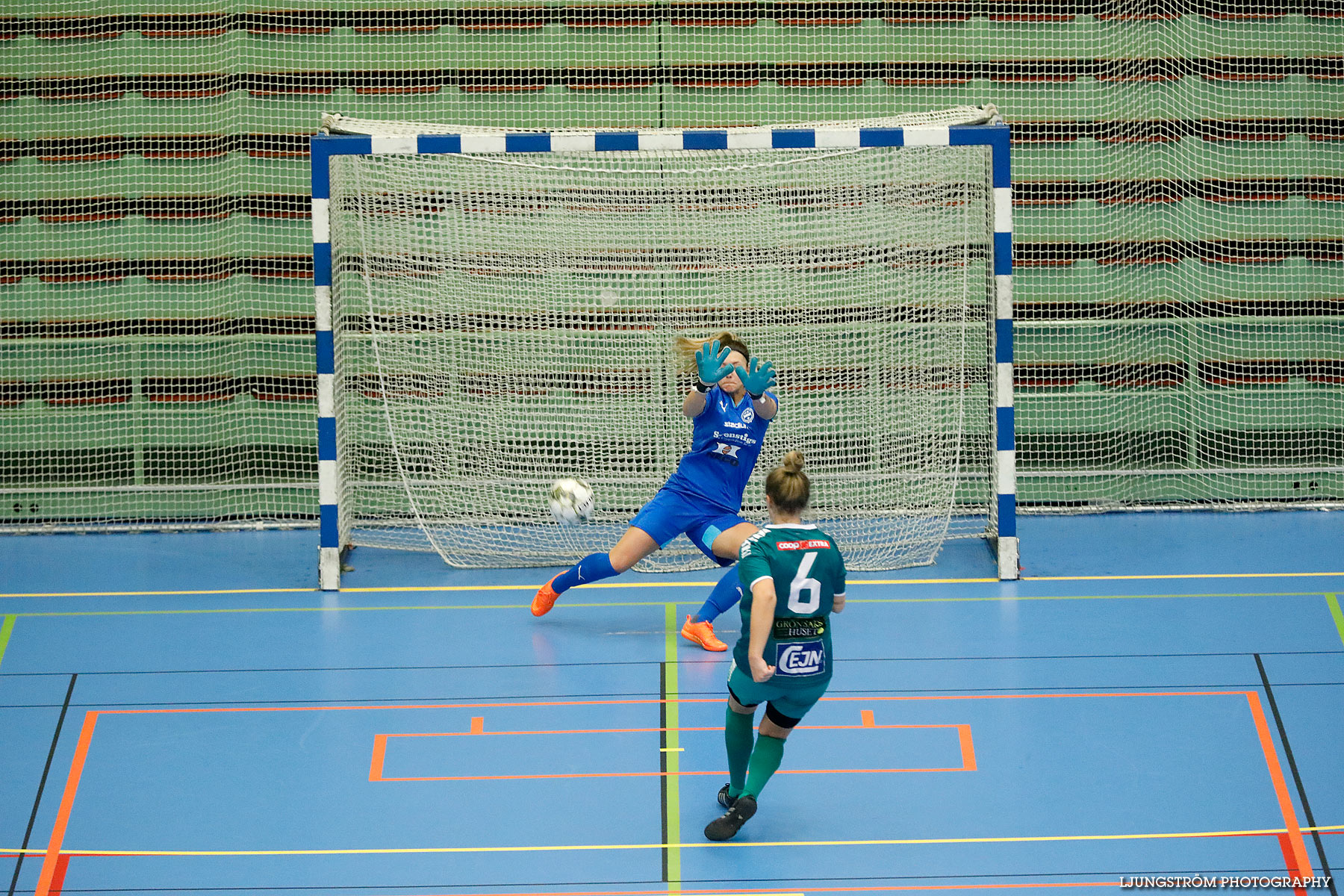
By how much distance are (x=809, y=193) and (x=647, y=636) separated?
3.62 metres

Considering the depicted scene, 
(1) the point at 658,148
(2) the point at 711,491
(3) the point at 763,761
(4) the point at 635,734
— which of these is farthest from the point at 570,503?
(3) the point at 763,761

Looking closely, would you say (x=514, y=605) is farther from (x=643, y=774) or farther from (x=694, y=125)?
(x=694, y=125)

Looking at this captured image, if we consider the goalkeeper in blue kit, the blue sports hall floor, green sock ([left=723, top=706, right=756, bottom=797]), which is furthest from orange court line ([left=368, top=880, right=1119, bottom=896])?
the goalkeeper in blue kit

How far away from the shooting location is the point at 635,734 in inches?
240

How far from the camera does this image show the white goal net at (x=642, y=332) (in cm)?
890

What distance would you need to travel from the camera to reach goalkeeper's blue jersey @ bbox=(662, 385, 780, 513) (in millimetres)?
6953

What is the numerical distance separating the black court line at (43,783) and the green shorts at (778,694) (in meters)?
2.80

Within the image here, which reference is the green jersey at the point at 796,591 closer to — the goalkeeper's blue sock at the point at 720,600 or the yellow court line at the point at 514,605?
the goalkeeper's blue sock at the point at 720,600

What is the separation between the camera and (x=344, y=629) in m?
7.50

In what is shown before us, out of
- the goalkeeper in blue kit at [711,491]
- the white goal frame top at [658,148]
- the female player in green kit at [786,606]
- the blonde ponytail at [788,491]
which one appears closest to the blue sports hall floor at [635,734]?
the goalkeeper in blue kit at [711,491]

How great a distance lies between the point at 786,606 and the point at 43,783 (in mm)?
3379

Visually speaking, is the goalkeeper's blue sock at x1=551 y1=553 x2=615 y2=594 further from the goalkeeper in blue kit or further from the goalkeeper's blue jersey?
the goalkeeper's blue jersey

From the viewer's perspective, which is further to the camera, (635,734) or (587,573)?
(587,573)

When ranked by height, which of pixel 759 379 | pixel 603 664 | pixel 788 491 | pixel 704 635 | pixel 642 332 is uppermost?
pixel 642 332
